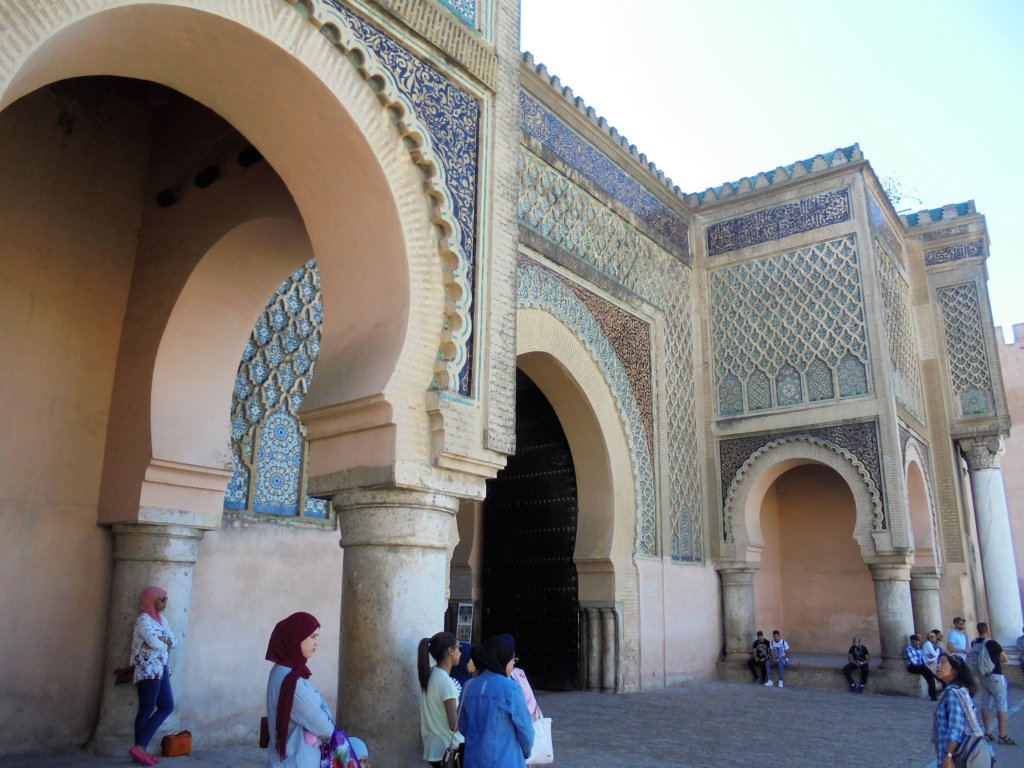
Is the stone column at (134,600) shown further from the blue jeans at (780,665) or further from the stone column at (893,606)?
the stone column at (893,606)

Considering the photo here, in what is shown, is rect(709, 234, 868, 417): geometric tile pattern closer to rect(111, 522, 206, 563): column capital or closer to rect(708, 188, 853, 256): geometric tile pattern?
rect(708, 188, 853, 256): geometric tile pattern

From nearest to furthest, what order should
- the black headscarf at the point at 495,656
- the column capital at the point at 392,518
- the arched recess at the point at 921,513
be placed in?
the black headscarf at the point at 495,656, the column capital at the point at 392,518, the arched recess at the point at 921,513

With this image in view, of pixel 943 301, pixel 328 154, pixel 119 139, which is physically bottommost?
pixel 328 154

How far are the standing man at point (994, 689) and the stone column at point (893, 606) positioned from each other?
9.78 feet

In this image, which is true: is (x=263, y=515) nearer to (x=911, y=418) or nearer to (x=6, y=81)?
(x=6, y=81)

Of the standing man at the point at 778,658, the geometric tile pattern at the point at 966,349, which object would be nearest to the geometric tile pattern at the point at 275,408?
the standing man at the point at 778,658

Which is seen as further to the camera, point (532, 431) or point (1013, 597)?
point (1013, 597)

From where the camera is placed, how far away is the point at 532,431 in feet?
27.9

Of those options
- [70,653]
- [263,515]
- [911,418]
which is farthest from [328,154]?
[911,418]

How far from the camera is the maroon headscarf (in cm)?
218

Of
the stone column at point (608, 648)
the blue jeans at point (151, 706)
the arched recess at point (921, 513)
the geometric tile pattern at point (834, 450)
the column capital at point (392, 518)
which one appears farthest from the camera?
the arched recess at point (921, 513)

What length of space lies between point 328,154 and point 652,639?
238 inches

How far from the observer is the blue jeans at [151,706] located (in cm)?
378

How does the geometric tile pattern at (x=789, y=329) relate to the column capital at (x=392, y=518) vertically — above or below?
above
